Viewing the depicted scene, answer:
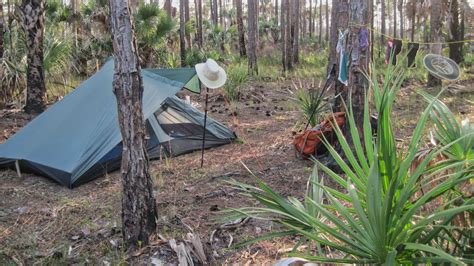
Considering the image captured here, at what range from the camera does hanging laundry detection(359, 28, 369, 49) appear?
5.35 metres

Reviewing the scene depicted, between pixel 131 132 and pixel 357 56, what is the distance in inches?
116

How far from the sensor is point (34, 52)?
8883 millimetres

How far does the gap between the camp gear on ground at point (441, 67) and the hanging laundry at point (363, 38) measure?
4.09 feet

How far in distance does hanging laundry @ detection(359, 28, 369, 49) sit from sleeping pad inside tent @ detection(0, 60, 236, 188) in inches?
91.9

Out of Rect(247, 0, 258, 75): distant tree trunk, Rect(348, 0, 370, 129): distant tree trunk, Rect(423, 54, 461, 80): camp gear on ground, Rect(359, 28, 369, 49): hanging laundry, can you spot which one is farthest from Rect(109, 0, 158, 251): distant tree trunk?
Rect(247, 0, 258, 75): distant tree trunk

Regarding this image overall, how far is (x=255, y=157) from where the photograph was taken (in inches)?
257

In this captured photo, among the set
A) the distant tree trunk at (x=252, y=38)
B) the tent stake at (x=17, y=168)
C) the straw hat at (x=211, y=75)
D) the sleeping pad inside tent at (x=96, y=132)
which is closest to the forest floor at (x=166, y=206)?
the tent stake at (x=17, y=168)

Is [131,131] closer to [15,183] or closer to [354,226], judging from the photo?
[354,226]

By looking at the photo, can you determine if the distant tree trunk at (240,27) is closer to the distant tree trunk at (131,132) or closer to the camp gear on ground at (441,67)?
the camp gear on ground at (441,67)

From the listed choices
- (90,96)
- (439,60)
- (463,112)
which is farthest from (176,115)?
(463,112)

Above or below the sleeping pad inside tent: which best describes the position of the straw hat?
above

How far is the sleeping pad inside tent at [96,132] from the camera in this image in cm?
573

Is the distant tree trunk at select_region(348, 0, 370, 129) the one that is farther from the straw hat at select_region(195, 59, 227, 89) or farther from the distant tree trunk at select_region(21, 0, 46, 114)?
the distant tree trunk at select_region(21, 0, 46, 114)

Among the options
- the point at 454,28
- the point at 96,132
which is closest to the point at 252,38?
the point at 454,28
